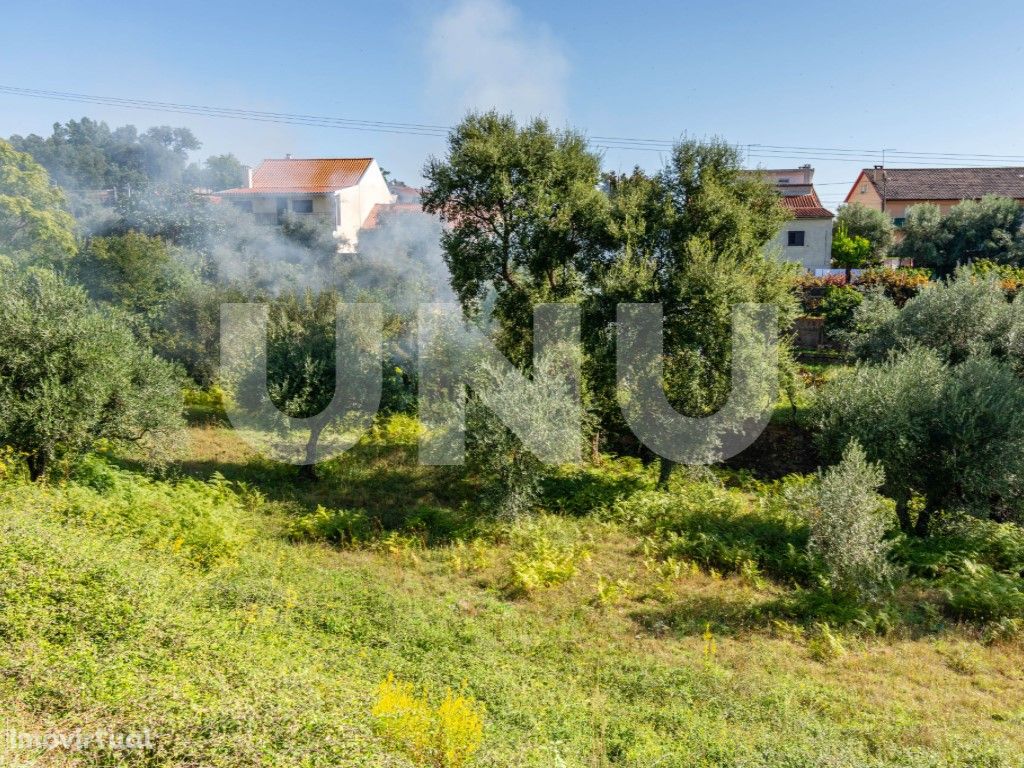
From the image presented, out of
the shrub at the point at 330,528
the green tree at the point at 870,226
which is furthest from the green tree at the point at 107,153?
the green tree at the point at 870,226

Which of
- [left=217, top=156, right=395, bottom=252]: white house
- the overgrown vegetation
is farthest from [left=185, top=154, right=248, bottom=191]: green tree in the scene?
the overgrown vegetation

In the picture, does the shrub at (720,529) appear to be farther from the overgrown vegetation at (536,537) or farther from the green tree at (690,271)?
the green tree at (690,271)

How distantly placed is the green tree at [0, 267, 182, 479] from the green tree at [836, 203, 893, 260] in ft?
111

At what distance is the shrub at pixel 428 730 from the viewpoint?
512cm

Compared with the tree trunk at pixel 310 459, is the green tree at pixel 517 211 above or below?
above

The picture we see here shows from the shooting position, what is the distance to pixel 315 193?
3347 centimetres

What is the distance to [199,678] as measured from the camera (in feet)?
18.0

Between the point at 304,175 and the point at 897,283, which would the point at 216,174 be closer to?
the point at 304,175

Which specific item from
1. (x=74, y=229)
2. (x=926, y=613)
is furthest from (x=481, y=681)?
(x=74, y=229)

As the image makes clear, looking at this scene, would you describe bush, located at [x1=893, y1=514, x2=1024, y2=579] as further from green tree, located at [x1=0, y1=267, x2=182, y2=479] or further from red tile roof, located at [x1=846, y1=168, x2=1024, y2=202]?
red tile roof, located at [x1=846, y1=168, x2=1024, y2=202]

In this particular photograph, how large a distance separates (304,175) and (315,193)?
3.35 metres

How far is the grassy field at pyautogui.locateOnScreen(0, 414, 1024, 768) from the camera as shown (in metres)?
5.10

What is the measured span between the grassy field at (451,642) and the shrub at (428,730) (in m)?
0.11

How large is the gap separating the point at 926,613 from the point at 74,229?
33.9 meters
